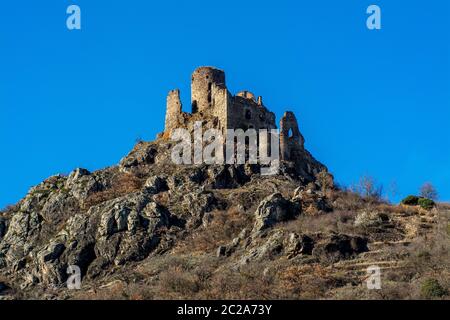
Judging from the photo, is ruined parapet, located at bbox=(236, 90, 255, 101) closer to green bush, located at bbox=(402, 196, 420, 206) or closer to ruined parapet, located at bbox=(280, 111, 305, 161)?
ruined parapet, located at bbox=(280, 111, 305, 161)

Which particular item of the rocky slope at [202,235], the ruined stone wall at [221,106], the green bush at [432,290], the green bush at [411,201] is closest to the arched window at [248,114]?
the ruined stone wall at [221,106]

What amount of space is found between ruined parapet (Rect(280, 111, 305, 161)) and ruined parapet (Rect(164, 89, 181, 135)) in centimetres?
1116

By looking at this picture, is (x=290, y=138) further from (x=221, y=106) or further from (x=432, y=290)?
(x=432, y=290)

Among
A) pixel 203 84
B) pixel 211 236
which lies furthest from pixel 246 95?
pixel 211 236

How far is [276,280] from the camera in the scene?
189 ft

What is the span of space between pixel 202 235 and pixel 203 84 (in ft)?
80.9

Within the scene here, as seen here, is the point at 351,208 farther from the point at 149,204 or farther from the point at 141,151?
the point at 141,151

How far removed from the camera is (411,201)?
80.7 metres

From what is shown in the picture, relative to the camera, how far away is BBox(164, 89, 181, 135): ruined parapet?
291 ft

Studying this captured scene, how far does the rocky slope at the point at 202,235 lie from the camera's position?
58156mm

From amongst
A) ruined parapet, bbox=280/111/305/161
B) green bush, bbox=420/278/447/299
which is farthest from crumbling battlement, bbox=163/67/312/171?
green bush, bbox=420/278/447/299

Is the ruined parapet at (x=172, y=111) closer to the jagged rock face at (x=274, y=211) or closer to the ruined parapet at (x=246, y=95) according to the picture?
the ruined parapet at (x=246, y=95)
